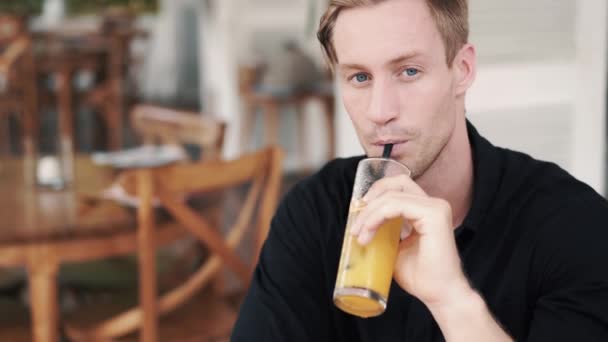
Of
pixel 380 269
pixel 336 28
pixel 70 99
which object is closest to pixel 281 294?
pixel 380 269

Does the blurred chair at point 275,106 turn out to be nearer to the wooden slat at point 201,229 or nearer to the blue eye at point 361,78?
the wooden slat at point 201,229

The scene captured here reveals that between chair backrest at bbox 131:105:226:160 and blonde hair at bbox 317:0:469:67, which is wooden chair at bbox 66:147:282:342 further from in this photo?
blonde hair at bbox 317:0:469:67

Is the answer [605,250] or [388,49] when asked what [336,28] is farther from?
[605,250]

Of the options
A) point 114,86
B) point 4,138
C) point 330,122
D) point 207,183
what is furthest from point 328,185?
point 4,138

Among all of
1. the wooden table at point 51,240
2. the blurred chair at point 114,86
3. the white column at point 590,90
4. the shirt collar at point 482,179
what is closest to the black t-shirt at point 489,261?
the shirt collar at point 482,179

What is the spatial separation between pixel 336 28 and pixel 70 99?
4841mm

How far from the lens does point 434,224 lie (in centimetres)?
A: 91

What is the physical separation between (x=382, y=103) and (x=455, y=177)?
0.66ft

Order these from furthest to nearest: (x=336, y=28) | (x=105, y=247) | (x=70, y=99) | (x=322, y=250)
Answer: (x=70, y=99), (x=105, y=247), (x=322, y=250), (x=336, y=28)

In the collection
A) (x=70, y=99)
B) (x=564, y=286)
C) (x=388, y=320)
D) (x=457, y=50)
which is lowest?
(x=70, y=99)

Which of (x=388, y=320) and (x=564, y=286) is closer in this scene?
(x=564, y=286)

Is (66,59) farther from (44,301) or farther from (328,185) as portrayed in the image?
(328,185)

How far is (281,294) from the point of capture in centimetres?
116

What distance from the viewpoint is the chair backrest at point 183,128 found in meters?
2.62
